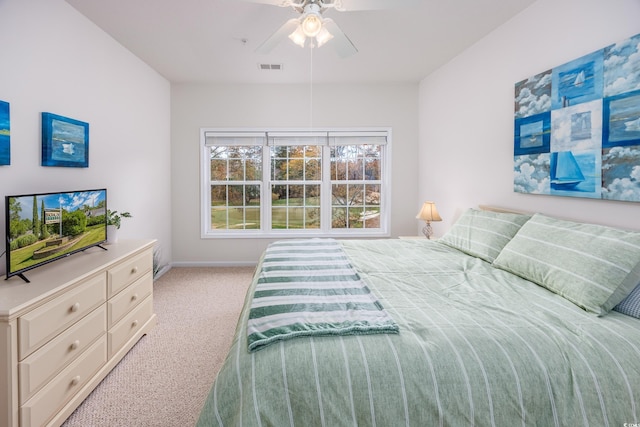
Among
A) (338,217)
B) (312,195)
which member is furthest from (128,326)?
(338,217)

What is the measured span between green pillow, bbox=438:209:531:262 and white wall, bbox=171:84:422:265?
2008 mm

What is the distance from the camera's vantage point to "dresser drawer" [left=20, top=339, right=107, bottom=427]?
5.11ft

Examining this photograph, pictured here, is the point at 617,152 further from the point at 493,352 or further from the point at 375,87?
the point at 375,87

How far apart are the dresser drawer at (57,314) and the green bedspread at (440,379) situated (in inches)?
40.9

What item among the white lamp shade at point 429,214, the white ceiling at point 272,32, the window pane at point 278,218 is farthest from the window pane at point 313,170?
the white lamp shade at point 429,214

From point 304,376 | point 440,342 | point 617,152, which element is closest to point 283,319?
point 304,376

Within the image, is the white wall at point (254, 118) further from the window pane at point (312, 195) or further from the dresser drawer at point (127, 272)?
the dresser drawer at point (127, 272)

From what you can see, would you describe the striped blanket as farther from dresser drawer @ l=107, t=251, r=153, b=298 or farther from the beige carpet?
dresser drawer @ l=107, t=251, r=153, b=298

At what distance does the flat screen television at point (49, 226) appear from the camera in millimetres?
1785

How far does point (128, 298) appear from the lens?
7.95 feet

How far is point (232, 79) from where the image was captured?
14.4ft

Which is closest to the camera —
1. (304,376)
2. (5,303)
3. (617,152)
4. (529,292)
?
(304,376)

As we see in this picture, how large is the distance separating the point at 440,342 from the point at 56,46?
3145 mm

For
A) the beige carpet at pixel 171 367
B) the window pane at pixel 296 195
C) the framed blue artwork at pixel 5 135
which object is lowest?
the beige carpet at pixel 171 367
